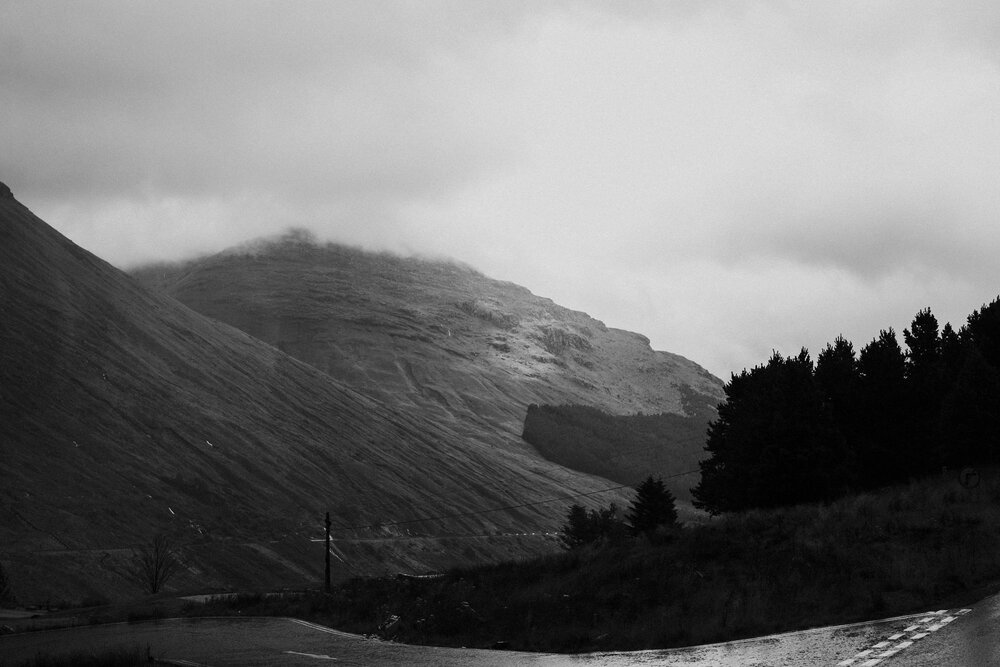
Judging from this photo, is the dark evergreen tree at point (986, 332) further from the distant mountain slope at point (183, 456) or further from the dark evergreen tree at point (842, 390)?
the distant mountain slope at point (183, 456)

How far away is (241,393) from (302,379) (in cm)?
2052

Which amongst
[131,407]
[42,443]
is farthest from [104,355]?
[42,443]

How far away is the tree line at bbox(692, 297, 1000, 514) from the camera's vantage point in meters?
46.2

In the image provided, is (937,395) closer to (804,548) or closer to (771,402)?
(771,402)

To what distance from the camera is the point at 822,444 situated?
47031 mm

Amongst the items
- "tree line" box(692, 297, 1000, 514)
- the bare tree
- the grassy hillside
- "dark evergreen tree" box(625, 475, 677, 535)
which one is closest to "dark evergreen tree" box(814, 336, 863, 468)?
"tree line" box(692, 297, 1000, 514)

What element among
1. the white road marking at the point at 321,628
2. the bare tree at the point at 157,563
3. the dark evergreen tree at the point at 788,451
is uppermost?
the dark evergreen tree at the point at 788,451

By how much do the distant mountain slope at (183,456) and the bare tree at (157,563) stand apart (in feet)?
5.88

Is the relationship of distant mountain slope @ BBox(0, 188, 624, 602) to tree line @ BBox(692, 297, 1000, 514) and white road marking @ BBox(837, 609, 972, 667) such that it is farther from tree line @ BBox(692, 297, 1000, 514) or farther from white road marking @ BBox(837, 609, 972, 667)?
white road marking @ BBox(837, 609, 972, 667)

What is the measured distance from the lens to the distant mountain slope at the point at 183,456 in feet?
366

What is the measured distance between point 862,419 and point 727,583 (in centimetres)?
3377

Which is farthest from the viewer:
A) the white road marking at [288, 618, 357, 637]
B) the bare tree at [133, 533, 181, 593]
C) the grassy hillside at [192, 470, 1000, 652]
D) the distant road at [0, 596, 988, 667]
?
the bare tree at [133, 533, 181, 593]

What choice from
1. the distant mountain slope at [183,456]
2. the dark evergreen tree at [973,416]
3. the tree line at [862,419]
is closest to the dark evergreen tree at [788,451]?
the tree line at [862,419]

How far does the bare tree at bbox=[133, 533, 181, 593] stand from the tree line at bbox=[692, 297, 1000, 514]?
55.9 meters
